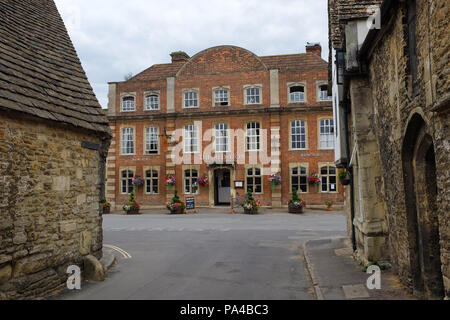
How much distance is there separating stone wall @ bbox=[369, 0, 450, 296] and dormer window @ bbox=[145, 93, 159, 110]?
24216 millimetres

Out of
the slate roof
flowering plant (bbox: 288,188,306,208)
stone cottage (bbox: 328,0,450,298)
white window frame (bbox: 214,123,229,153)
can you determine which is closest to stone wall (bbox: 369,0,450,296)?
stone cottage (bbox: 328,0,450,298)

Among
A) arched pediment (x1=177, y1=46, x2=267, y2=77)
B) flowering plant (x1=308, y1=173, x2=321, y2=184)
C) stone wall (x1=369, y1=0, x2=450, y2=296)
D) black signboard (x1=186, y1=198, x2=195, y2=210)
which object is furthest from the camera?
arched pediment (x1=177, y1=46, x2=267, y2=77)

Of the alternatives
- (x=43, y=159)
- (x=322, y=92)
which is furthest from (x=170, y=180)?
(x=43, y=159)

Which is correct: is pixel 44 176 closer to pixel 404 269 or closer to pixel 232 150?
pixel 404 269

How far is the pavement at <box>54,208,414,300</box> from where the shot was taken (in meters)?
7.23

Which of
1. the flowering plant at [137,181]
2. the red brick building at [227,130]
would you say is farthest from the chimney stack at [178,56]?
the flowering plant at [137,181]

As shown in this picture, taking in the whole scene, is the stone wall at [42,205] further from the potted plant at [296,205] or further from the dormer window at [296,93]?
the dormer window at [296,93]

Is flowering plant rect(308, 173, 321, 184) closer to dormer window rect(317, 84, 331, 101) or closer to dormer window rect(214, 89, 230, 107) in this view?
dormer window rect(317, 84, 331, 101)

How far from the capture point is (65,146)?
8305 millimetres

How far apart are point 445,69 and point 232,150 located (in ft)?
80.4

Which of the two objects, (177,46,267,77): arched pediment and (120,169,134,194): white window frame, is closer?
(177,46,267,77): arched pediment

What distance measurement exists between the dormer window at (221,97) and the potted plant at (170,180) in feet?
22.1

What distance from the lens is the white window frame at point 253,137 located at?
2864cm
